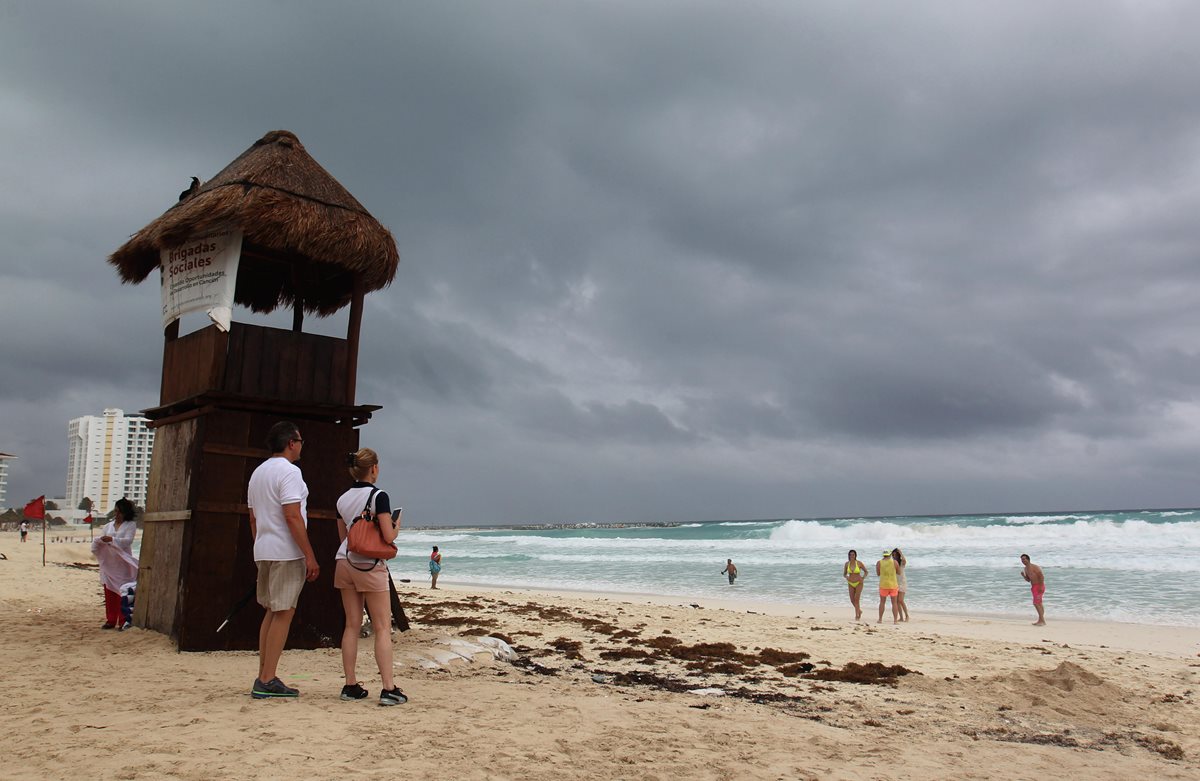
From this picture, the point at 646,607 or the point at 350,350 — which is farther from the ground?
the point at 350,350

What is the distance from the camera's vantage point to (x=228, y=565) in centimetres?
723

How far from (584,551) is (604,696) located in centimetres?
4292

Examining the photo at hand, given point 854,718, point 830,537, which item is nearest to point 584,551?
point 830,537

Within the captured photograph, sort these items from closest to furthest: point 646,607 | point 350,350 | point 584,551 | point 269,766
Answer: point 269,766, point 350,350, point 646,607, point 584,551

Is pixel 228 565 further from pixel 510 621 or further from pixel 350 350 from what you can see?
pixel 510 621

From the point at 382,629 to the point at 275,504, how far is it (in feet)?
3.59

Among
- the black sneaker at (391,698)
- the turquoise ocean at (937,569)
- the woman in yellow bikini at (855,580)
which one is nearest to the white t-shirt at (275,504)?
the black sneaker at (391,698)

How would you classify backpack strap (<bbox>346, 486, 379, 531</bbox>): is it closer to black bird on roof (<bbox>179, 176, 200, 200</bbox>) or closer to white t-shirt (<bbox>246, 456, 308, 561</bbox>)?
white t-shirt (<bbox>246, 456, 308, 561</bbox>)

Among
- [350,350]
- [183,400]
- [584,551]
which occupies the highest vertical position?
[350,350]

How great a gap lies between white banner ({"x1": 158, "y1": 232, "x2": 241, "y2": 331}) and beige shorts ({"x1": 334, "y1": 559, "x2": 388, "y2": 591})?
381 cm

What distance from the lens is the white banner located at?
766cm

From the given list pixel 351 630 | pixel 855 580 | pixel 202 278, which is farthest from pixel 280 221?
pixel 855 580

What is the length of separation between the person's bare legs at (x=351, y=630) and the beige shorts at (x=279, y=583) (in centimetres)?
33

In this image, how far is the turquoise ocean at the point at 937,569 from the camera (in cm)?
1892
